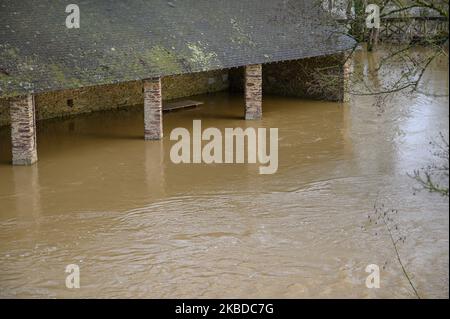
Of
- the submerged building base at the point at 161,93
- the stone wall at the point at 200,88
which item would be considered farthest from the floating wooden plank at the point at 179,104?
the stone wall at the point at 200,88

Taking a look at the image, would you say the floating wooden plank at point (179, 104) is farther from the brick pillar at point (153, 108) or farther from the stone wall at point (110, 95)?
the brick pillar at point (153, 108)

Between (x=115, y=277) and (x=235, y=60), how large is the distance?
32.5 ft

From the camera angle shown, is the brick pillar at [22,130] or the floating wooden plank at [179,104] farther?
the floating wooden plank at [179,104]

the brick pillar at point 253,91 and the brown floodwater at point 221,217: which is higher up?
the brick pillar at point 253,91

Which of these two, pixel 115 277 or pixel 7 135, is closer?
pixel 115 277

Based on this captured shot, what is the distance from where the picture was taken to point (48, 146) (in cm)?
1700

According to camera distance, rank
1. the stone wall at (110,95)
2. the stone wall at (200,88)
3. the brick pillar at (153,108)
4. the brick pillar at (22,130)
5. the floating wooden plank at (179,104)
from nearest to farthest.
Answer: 1. the brick pillar at (22,130)
2. the brick pillar at (153,108)
3. the stone wall at (110,95)
4. the stone wall at (200,88)
5. the floating wooden plank at (179,104)

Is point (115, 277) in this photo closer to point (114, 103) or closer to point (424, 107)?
point (114, 103)

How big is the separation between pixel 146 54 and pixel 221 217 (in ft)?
20.4

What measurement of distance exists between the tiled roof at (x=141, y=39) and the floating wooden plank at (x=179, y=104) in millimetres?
2758

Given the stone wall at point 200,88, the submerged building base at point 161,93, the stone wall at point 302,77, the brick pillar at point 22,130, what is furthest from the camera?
the stone wall at point 302,77

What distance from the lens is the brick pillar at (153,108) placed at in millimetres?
17141
